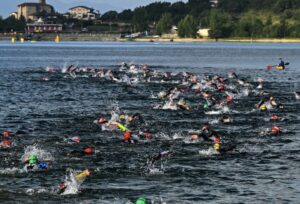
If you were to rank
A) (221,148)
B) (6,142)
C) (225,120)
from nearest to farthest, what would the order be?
(221,148)
(6,142)
(225,120)

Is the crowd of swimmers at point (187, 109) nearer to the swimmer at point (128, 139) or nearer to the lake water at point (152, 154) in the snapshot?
the swimmer at point (128, 139)

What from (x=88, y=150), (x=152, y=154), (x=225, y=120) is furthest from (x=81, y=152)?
(x=225, y=120)

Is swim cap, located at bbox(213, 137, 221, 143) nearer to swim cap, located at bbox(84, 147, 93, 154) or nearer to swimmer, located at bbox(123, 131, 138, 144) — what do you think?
swimmer, located at bbox(123, 131, 138, 144)

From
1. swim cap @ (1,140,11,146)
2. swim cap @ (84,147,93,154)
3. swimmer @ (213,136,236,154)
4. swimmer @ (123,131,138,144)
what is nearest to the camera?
swim cap @ (84,147,93,154)

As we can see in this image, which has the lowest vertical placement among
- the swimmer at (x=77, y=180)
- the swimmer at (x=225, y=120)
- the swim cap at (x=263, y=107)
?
the swim cap at (x=263, y=107)

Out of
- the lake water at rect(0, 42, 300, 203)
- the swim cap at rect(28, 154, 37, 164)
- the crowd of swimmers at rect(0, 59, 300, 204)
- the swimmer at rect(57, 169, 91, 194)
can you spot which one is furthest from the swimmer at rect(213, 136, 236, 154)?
the swim cap at rect(28, 154, 37, 164)

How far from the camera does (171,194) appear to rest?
26.1m

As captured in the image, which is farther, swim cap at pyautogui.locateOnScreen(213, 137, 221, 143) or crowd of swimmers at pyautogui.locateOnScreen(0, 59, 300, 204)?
swim cap at pyautogui.locateOnScreen(213, 137, 221, 143)

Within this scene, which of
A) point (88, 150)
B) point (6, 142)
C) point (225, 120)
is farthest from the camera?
point (225, 120)

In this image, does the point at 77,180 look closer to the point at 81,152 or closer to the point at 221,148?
the point at 81,152

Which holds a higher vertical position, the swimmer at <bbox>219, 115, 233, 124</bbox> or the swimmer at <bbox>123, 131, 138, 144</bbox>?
the swimmer at <bbox>123, 131, 138, 144</bbox>

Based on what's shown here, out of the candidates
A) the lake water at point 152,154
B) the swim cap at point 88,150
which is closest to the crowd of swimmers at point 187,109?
the swim cap at point 88,150

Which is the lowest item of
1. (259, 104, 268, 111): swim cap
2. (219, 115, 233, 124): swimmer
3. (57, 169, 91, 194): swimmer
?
(259, 104, 268, 111): swim cap

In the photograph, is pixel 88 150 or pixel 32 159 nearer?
pixel 32 159
